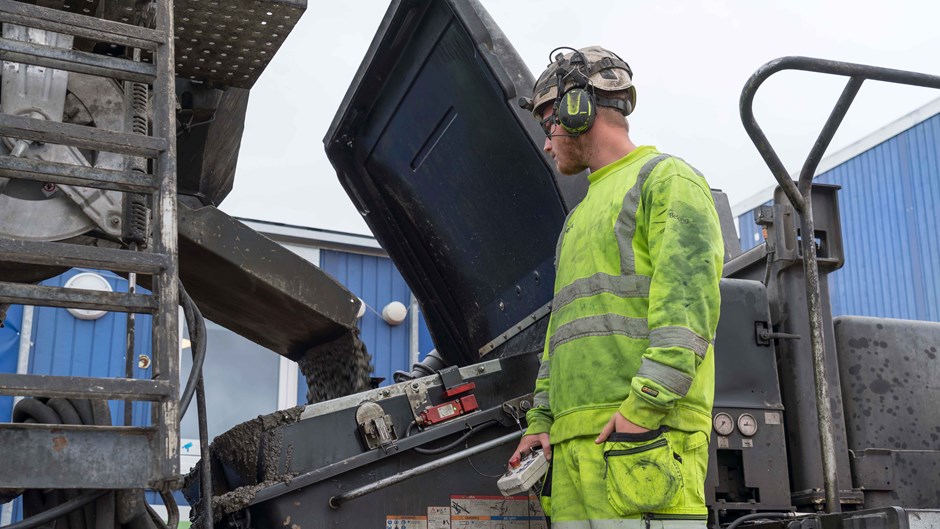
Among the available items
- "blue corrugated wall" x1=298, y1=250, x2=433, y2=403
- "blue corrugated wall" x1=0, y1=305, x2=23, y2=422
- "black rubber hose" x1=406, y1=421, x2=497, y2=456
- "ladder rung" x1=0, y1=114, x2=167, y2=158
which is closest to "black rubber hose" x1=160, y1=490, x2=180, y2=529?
"black rubber hose" x1=406, y1=421, x2=497, y2=456

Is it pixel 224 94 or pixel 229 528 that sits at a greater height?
pixel 224 94

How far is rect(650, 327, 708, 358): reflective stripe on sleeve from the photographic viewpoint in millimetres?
2244

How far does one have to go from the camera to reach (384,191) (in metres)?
4.41

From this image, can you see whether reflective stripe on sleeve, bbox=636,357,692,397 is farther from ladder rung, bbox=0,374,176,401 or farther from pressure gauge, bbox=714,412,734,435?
ladder rung, bbox=0,374,176,401

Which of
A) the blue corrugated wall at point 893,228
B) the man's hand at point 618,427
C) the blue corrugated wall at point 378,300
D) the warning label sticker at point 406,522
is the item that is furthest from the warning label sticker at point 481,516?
the blue corrugated wall at point 893,228

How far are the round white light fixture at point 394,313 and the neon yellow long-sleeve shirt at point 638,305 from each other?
23.0ft

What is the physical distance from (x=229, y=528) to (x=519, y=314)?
4.44 feet

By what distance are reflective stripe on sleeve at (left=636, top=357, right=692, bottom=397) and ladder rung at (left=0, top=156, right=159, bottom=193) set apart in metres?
1.23

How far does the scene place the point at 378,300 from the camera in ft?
32.2

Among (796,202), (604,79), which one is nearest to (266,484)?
(604,79)

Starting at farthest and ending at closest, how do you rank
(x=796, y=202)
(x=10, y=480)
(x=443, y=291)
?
(x=443, y=291) → (x=796, y=202) → (x=10, y=480)

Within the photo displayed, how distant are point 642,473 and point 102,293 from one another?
123 cm

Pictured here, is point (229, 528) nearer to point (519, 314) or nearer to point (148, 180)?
point (148, 180)

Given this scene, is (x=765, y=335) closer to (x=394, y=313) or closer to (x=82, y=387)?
(x=82, y=387)
